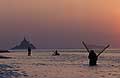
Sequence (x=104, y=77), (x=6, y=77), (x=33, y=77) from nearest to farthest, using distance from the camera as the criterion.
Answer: (x=6, y=77) → (x=33, y=77) → (x=104, y=77)

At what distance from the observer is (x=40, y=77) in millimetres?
35125

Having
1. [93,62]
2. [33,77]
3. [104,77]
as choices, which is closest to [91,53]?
[93,62]

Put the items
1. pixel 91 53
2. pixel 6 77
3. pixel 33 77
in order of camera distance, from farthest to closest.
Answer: pixel 91 53
pixel 33 77
pixel 6 77

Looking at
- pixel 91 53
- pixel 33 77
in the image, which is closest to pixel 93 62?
pixel 91 53

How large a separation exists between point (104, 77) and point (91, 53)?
16425 millimetres

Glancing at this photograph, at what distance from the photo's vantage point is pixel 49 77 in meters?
35.5

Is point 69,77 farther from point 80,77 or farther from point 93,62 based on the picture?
point 93,62

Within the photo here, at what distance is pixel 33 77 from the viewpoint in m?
34.6

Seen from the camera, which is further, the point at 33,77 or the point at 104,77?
the point at 104,77

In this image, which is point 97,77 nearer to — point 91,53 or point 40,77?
point 40,77

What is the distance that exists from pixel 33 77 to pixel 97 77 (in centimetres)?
606

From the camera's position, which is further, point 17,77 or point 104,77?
point 104,77

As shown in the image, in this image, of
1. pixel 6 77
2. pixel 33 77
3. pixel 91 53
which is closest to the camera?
pixel 6 77

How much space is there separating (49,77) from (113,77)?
19.7 feet
